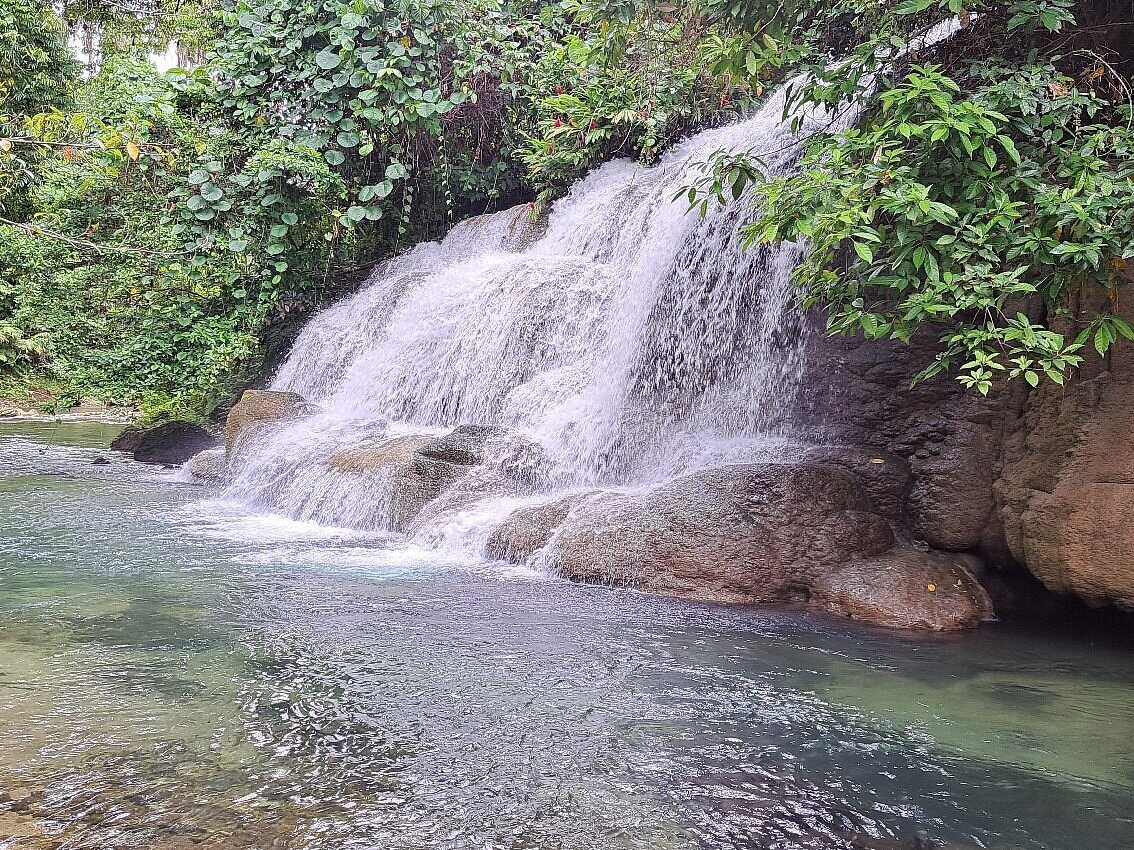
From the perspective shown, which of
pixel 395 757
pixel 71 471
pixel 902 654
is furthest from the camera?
pixel 71 471

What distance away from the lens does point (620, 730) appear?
3.80m

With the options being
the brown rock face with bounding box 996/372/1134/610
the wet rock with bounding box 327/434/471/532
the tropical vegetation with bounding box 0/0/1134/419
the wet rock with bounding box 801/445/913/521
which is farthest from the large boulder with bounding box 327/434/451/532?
the brown rock face with bounding box 996/372/1134/610

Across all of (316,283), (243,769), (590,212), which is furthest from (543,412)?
(316,283)

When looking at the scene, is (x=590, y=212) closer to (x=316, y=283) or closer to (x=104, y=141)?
(x=316, y=283)

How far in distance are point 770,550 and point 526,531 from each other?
1.68 meters

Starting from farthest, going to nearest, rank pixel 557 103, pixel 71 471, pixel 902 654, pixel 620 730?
pixel 557 103 < pixel 71 471 < pixel 902 654 < pixel 620 730

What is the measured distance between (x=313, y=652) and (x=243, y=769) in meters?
1.31

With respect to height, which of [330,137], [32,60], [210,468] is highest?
[32,60]

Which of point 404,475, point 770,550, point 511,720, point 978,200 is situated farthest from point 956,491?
point 404,475

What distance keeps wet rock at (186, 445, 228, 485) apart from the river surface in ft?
12.9

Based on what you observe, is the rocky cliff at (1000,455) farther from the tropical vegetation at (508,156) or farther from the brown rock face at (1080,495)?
the tropical vegetation at (508,156)

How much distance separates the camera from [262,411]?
1062 centimetres

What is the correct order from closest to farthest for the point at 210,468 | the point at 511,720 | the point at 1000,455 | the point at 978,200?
the point at 511,720, the point at 978,200, the point at 1000,455, the point at 210,468

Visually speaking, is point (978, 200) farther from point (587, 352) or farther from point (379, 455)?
point (379, 455)
